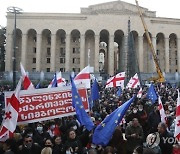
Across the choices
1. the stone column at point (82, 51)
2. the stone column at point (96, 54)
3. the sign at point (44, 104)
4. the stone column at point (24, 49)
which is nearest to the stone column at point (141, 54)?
the stone column at point (96, 54)

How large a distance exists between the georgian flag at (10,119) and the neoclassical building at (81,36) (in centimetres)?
5287

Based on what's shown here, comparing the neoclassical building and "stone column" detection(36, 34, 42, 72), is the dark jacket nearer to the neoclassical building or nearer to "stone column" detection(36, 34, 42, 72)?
the neoclassical building

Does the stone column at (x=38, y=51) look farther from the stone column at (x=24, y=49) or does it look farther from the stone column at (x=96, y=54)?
the stone column at (x=96, y=54)

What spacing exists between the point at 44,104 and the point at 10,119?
3.64 feet

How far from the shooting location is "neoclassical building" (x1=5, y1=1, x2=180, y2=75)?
60.7m

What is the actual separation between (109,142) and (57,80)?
7.44 m

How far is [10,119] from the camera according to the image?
6.65 m

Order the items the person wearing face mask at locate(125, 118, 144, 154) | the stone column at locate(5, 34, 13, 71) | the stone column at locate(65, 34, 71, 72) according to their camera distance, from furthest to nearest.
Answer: the stone column at locate(65, 34, 71, 72) < the stone column at locate(5, 34, 13, 71) < the person wearing face mask at locate(125, 118, 144, 154)

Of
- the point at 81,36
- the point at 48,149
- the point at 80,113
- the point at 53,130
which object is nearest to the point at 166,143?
the point at 80,113

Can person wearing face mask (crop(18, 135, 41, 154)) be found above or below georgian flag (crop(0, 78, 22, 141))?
below

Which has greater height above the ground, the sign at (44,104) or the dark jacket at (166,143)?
the sign at (44,104)

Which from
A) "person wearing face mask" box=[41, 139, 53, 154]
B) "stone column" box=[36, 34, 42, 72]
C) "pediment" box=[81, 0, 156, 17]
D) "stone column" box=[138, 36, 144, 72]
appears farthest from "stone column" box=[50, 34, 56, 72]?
"person wearing face mask" box=[41, 139, 53, 154]

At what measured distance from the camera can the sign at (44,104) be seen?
731 cm

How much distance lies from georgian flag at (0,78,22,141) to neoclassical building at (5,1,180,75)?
52.9 metres
